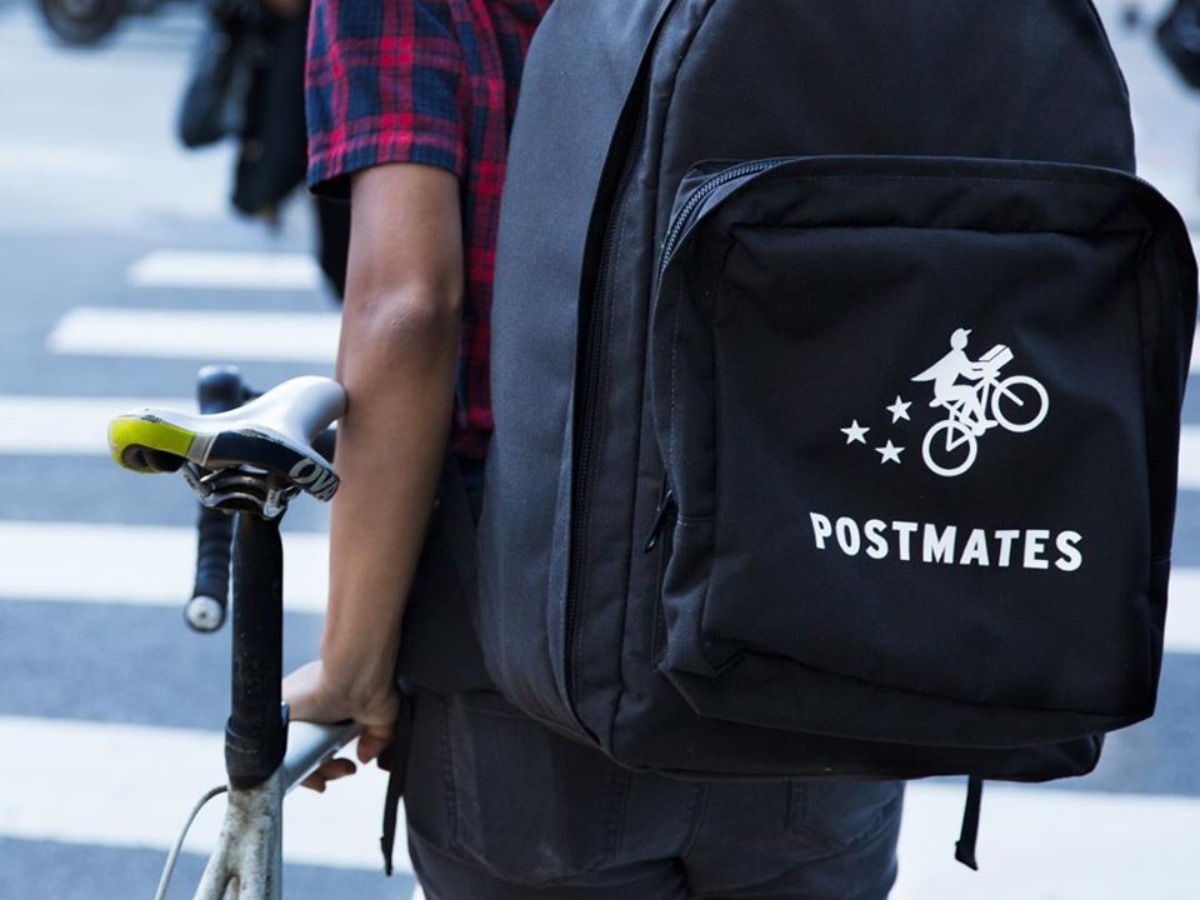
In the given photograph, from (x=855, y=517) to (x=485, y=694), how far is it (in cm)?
44

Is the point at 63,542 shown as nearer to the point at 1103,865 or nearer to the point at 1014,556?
the point at 1103,865

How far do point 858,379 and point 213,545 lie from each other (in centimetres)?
98

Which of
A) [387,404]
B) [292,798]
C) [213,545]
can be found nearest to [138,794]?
[292,798]

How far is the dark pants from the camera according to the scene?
61.3 inches

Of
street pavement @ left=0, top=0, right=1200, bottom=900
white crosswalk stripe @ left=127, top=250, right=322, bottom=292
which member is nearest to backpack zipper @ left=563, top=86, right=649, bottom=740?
street pavement @ left=0, top=0, right=1200, bottom=900

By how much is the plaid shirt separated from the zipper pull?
0.34 meters

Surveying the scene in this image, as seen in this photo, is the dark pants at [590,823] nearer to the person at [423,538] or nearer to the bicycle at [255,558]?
the person at [423,538]

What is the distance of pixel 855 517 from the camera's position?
1313mm

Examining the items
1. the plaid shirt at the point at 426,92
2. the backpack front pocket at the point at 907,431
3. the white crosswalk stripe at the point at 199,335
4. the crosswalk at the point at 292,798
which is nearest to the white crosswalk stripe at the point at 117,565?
the crosswalk at the point at 292,798

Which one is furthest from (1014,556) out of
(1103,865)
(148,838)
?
(148,838)

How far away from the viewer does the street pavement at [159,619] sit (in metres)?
3.55

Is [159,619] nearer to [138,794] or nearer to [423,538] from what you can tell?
[138,794]

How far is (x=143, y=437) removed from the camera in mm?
1325

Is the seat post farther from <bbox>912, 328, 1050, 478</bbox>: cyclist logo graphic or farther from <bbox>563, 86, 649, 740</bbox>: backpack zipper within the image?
<bbox>912, 328, 1050, 478</bbox>: cyclist logo graphic
